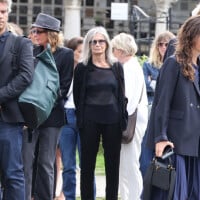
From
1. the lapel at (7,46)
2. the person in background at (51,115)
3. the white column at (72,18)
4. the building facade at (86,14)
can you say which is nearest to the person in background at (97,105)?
the person in background at (51,115)

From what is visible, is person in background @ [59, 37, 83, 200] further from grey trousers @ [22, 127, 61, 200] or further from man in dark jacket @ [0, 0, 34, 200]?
man in dark jacket @ [0, 0, 34, 200]

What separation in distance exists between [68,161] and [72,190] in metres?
0.24

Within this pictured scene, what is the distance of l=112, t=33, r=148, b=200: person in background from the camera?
20.1ft

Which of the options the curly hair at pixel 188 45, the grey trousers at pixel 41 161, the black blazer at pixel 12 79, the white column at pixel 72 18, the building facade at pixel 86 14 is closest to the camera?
the curly hair at pixel 188 45

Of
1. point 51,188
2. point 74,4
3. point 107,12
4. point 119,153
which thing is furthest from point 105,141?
point 107,12

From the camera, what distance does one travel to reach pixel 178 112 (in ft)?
14.6

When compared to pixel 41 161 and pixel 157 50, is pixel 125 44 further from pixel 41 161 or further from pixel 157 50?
pixel 41 161

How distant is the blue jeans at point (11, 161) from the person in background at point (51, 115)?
0.68 metres

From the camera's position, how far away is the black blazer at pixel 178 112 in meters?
4.44

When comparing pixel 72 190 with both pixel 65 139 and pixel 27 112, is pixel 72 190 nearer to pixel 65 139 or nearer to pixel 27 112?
pixel 65 139

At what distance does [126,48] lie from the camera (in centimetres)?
617

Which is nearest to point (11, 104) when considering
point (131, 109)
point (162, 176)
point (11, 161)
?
point (11, 161)

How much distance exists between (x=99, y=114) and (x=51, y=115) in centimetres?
37

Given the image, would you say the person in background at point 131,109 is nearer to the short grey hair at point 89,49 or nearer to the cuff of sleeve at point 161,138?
the short grey hair at point 89,49
